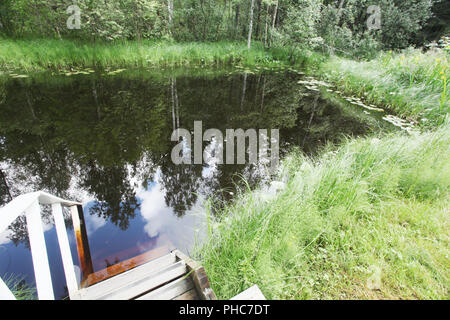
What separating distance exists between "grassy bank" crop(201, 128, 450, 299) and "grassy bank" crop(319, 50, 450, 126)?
3190 mm

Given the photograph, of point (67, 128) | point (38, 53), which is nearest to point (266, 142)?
point (67, 128)

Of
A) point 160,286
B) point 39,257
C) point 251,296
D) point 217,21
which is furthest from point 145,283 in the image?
point 217,21

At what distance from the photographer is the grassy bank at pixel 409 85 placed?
5176 mm

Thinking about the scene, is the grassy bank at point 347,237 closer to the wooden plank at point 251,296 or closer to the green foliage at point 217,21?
the wooden plank at point 251,296

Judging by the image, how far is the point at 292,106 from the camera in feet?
22.1

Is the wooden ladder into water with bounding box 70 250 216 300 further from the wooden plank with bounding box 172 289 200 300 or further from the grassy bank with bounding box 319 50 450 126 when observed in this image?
the grassy bank with bounding box 319 50 450 126

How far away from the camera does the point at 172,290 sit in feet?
5.18

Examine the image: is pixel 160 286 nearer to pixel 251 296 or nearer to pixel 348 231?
pixel 251 296

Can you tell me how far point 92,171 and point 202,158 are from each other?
178 centimetres

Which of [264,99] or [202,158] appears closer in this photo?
[202,158]

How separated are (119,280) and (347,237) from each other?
2067 mm

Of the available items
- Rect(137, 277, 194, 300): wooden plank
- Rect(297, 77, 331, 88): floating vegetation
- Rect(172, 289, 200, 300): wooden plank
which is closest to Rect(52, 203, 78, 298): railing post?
Rect(137, 277, 194, 300): wooden plank
